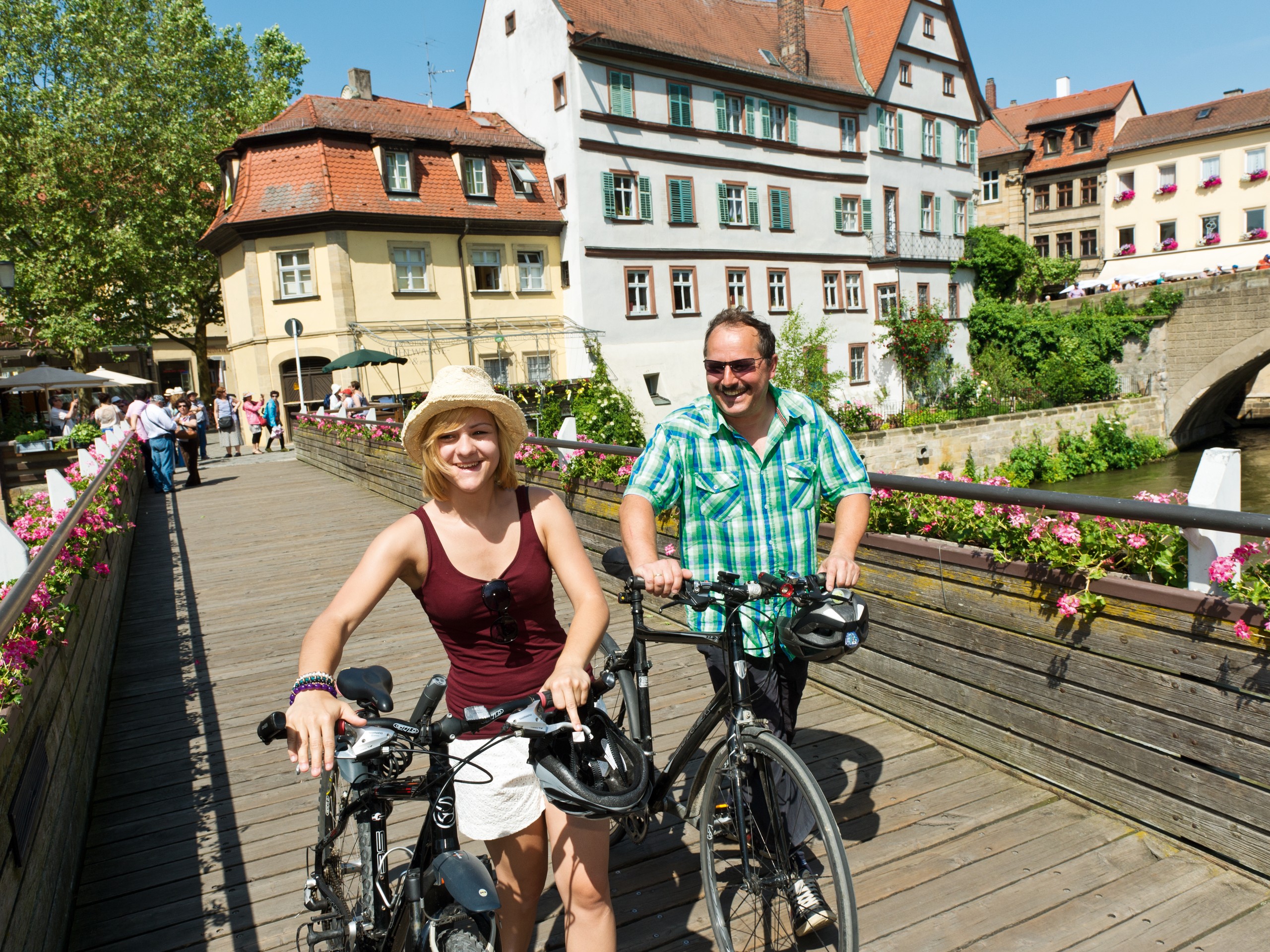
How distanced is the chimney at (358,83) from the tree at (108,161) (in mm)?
5010

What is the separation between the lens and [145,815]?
4508 mm

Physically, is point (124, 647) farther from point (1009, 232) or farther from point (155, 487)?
point (1009, 232)

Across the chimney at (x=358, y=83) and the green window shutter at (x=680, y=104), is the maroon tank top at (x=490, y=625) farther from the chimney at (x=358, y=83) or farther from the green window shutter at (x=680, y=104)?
the chimney at (x=358, y=83)

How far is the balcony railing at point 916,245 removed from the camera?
39872mm

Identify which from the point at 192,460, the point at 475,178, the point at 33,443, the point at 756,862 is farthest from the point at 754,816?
the point at 475,178

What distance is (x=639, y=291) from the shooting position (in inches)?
1324

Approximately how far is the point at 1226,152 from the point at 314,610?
55424 millimetres

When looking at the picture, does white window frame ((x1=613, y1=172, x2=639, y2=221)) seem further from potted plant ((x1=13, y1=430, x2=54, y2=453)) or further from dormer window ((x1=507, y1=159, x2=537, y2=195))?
potted plant ((x1=13, y1=430, x2=54, y2=453))

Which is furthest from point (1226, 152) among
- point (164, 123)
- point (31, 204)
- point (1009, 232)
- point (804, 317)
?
point (31, 204)

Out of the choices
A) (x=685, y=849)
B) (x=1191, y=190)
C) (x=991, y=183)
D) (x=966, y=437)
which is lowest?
(x=966, y=437)

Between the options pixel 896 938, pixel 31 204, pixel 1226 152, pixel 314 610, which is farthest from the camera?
pixel 1226 152

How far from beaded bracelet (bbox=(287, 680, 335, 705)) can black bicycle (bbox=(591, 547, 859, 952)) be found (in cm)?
83

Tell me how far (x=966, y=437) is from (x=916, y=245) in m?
13.0

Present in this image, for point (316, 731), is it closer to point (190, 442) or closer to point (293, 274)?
point (190, 442)
